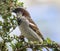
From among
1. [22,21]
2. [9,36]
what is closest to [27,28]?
[22,21]

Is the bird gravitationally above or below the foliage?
below

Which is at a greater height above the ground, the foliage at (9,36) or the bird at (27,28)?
the foliage at (9,36)

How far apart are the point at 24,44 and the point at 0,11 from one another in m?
0.14

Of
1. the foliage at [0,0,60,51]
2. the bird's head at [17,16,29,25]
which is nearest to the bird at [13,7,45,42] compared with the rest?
the bird's head at [17,16,29,25]

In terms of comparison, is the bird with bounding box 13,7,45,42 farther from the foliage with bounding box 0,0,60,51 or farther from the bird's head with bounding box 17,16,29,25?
the foliage with bounding box 0,0,60,51

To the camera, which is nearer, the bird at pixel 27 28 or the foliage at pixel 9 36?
the foliage at pixel 9 36

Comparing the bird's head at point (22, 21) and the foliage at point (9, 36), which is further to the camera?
the bird's head at point (22, 21)

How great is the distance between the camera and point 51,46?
72 cm

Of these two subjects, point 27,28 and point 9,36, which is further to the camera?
point 27,28

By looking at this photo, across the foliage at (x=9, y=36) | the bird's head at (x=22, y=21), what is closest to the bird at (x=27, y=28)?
the bird's head at (x=22, y=21)

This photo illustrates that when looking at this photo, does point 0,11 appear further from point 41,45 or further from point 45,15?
point 45,15

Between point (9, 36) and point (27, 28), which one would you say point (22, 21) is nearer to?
point (27, 28)

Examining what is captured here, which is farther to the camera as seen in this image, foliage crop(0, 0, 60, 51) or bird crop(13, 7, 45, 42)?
bird crop(13, 7, 45, 42)

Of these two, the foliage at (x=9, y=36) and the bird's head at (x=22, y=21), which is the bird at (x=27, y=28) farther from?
the foliage at (x=9, y=36)
